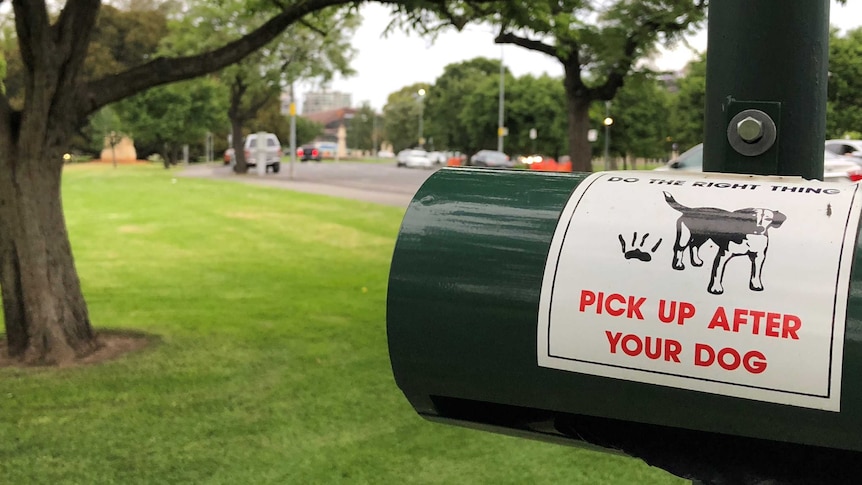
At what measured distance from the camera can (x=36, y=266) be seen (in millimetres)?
5852

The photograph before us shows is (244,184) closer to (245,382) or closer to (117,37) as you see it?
(245,382)

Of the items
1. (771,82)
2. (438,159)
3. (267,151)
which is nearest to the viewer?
(771,82)

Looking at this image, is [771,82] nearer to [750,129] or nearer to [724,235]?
[750,129]

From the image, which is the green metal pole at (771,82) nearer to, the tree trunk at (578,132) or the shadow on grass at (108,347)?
the shadow on grass at (108,347)

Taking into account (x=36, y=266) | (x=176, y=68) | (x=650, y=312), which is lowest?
(x=36, y=266)

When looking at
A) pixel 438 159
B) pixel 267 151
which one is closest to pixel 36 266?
pixel 267 151

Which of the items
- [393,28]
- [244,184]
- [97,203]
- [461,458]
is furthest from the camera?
[244,184]

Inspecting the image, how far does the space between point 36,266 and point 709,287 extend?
5.68 meters

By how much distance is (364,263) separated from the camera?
1112cm

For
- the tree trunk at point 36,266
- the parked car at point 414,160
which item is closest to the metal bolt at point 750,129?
the tree trunk at point 36,266

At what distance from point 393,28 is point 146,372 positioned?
3.27 m

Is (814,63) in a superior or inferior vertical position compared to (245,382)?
superior

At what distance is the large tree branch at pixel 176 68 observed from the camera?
6.16m

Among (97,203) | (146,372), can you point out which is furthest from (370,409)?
(97,203)
